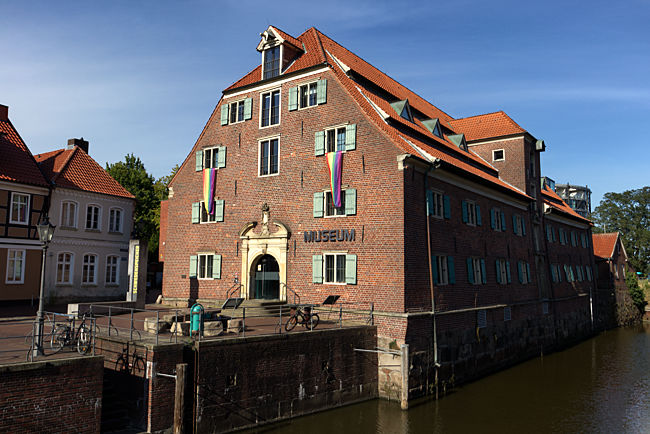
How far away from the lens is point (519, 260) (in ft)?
96.0

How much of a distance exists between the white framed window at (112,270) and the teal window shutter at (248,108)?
510 inches

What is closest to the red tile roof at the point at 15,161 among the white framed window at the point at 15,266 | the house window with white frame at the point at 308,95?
the white framed window at the point at 15,266

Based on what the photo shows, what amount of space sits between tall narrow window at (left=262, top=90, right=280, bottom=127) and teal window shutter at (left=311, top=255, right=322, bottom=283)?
6.96 m

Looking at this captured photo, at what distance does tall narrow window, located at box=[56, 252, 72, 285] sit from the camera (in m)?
27.3

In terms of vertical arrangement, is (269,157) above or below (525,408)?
above

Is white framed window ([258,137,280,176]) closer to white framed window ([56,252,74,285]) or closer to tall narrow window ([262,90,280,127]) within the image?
tall narrow window ([262,90,280,127])

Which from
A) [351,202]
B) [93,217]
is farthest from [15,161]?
[351,202]

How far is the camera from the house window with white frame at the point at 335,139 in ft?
69.8

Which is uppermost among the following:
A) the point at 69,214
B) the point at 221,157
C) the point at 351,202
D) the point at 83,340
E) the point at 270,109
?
the point at 270,109

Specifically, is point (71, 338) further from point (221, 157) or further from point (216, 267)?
point (221, 157)

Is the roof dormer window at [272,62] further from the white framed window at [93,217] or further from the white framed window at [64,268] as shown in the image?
the white framed window at [64,268]

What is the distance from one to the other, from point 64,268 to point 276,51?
1659cm

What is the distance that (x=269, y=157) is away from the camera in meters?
23.6

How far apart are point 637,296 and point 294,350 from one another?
50.0 metres
